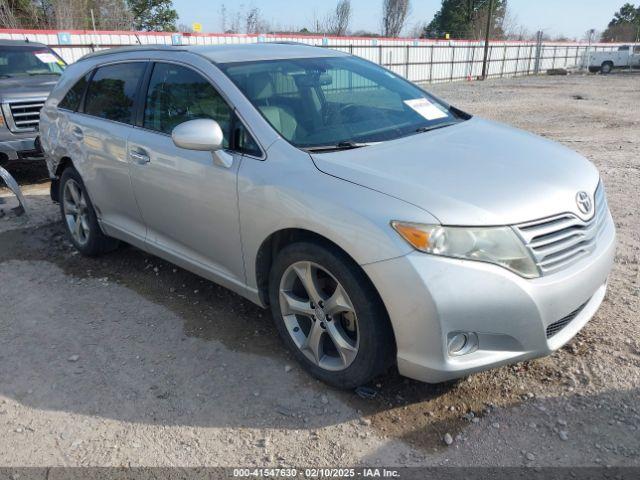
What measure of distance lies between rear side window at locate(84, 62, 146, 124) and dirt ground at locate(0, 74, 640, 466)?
4.51 feet

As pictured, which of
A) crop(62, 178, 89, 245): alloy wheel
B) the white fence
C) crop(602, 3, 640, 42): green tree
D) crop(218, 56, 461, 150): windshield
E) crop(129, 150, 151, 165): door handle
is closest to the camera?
crop(218, 56, 461, 150): windshield

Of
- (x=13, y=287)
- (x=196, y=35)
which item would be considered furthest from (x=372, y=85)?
(x=196, y=35)

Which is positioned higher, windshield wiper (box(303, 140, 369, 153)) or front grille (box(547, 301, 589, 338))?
windshield wiper (box(303, 140, 369, 153))

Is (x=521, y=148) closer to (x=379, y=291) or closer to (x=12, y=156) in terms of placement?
(x=379, y=291)

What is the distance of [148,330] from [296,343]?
1.18 metres

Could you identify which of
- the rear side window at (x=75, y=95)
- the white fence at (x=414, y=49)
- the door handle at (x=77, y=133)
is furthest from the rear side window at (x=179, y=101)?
the white fence at (x=414, y=49)

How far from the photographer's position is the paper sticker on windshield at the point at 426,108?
12.0ft

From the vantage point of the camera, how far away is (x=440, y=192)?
2.49 m

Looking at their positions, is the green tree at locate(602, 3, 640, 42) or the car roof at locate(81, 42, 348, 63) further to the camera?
the green tree at locate(602, 3, 640, 42)

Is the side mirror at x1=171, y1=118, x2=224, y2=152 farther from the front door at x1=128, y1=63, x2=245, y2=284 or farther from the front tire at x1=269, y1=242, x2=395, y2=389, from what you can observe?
the front tire at x1=269, y1=242, x2=395, y2=389

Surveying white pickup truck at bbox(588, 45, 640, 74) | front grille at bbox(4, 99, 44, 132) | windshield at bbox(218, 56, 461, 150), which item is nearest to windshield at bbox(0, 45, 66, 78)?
front grille at bbox(4, 99, 44, 132)

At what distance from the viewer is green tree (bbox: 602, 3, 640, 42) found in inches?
2697

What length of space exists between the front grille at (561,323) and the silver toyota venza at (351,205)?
0.8 inches

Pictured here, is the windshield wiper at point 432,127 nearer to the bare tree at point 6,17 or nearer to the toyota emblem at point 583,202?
the toyota emblem at point 583,202
